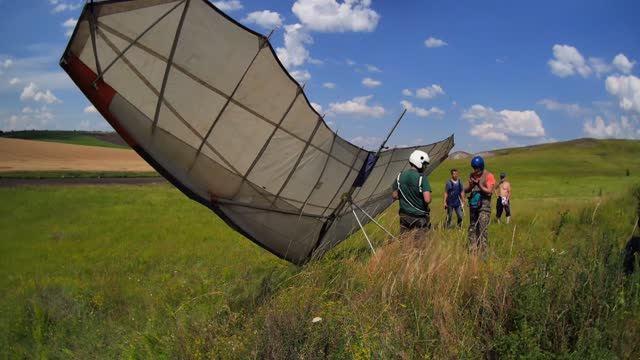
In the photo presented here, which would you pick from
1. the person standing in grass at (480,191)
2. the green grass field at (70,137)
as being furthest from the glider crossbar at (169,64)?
the green grass field at (70,137)

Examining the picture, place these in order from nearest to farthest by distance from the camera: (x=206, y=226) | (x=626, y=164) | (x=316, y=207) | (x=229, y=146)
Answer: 1. (x=229, y=146)
2. (x=316, y=207)
3. (x=206, y=226)
4. (x=626, y=164)

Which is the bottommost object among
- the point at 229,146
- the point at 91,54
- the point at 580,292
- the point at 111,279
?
the point at 111,279

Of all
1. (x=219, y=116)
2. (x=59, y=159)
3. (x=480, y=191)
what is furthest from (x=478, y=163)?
(x=59, y=159)

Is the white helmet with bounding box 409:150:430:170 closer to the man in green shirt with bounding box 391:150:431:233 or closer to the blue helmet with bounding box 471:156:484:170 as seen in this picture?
the man in green shirt with bounding box 391:150:431:233

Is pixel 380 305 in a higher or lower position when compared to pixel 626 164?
lower

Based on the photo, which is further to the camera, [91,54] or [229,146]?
[229,146]

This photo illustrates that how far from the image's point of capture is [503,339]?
157 inches

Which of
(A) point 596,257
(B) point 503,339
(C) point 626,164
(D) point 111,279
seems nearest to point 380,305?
(B) point 503,339

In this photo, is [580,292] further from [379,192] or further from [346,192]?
[379,192]

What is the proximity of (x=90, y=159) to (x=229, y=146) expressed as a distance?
239 feet

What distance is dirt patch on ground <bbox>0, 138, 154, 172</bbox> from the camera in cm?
5579

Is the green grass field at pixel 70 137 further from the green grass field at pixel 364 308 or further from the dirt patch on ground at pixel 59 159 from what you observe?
the green grass field at pixel 364 308

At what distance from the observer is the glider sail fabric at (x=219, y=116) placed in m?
5.39

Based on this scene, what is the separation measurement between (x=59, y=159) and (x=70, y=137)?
56.3m
